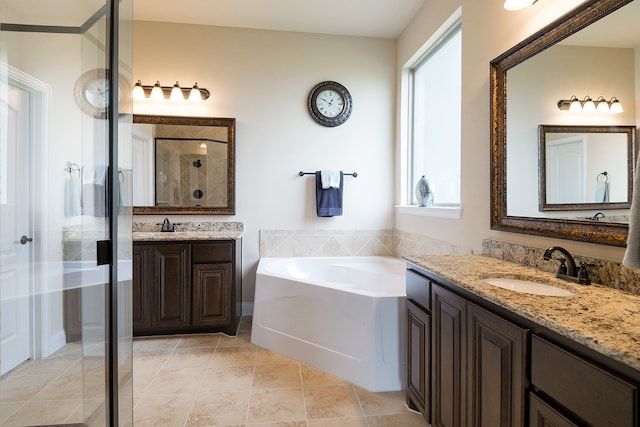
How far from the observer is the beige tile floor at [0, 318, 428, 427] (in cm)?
129

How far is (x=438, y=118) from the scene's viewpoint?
2926 mm

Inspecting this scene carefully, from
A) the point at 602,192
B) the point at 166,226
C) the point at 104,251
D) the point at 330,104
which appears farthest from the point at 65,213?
the point at 330,104

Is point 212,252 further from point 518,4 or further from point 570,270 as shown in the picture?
point 518,4

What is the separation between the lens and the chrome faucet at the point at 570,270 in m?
1.30

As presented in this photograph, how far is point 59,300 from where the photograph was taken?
4.47 ft

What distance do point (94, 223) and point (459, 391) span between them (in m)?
1.58

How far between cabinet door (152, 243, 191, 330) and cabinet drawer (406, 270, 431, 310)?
193 cm

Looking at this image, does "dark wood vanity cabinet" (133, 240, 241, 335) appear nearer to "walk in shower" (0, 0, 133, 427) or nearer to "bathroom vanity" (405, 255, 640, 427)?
"walk in shower" (0, 0, 133, 427)

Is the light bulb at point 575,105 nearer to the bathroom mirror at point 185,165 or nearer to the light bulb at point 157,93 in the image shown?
the bathroom mirror at point 185,165

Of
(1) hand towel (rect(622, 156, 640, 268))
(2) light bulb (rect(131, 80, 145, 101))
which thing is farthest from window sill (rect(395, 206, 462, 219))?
(2) light bulb (rect(131, 80, 145, 101))

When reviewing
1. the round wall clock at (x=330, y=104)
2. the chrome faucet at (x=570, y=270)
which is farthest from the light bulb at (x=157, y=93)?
the chrome faucet at (x=570, y=270)

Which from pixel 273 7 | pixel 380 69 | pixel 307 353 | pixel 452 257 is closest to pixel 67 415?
pixel 307 353

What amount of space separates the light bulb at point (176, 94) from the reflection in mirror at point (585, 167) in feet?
10.1

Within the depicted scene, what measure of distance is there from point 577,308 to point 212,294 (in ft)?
8.55
